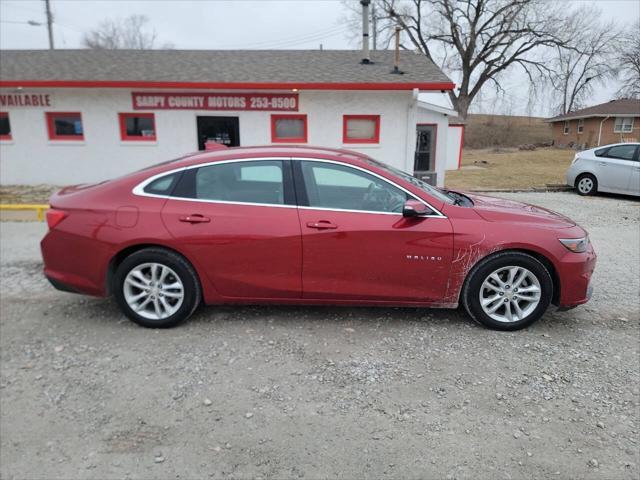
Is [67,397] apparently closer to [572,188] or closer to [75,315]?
[75,315]

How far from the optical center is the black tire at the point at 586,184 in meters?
12.0

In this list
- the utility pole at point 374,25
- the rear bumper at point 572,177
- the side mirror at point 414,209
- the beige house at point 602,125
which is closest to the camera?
the side mirror at point 414,209

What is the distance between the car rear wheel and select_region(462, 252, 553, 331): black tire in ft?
33.1

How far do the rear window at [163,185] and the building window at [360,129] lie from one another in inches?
343

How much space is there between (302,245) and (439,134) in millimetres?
12236

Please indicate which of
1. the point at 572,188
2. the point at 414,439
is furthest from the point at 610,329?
the point at 572,188

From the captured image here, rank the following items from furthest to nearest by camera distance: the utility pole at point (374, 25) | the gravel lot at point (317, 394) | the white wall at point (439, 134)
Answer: the utility pole at point (374, 25) → the white wall at point (439, 134) → the gravel lot at point (317, 394)

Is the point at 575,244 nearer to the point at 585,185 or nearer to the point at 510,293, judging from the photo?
the point at 510,293

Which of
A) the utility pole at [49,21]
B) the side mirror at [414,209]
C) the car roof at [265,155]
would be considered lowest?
the side mirror at [414,209]

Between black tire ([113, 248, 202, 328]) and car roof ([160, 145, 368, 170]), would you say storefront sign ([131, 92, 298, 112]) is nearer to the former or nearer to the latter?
car roof ([160, 145, 368, 170])

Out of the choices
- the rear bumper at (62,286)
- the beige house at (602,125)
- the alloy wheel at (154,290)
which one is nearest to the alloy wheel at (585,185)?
the alloy wheel at (154,290)

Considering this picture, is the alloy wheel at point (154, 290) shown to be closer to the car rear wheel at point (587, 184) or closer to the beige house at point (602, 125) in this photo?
the car rear wheel at point (587, 184)

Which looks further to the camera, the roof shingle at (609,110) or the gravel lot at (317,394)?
the roof shingle at (609,110)

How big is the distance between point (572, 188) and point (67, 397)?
13934mm
